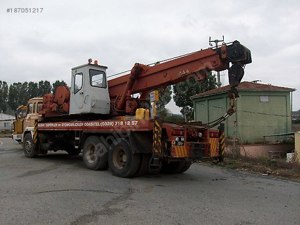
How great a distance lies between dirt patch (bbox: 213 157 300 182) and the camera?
13.2 meters

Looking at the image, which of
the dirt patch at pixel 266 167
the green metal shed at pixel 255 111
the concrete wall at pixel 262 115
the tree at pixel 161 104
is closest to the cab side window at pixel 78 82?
the tree at pixel 161 104

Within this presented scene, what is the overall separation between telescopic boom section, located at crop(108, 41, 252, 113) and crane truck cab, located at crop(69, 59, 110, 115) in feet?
1.01

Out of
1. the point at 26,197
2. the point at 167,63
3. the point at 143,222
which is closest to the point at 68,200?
the point at 26,197

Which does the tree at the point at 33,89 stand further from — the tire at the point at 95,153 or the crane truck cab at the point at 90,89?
the tire at the point at 95,153

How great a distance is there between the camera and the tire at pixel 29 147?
668 inches

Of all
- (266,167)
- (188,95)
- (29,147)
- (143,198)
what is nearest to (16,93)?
(188,95)

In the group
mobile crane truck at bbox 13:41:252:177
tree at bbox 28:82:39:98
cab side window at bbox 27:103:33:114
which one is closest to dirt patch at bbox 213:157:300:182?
mobile crane truck at bbox 13:41:252:177

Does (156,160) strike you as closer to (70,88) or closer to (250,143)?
(70,88)

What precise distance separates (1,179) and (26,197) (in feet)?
9.27

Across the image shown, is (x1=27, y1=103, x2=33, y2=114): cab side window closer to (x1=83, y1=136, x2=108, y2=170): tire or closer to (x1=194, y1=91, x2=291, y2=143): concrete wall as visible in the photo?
(x1=83, y1=136, x2=108, y2=170): tire

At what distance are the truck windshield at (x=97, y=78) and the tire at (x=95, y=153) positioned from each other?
188 centimetres

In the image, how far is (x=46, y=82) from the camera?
336 feet

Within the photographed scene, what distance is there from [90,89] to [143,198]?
592cm

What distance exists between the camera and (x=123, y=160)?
39.2 feet
